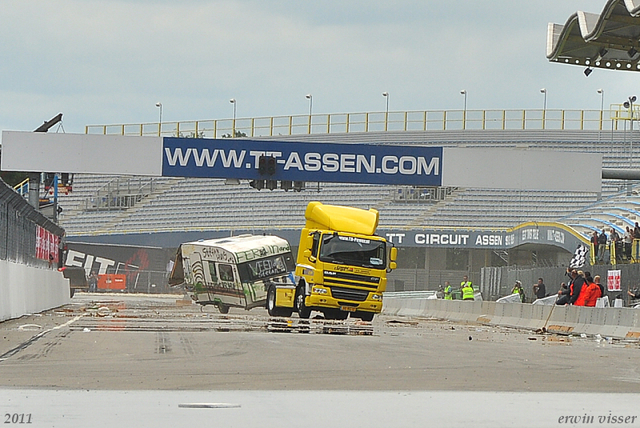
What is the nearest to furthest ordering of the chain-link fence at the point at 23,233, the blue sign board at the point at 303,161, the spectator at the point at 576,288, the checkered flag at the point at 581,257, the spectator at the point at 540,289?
the chain-link fence at the point at 23,233 → the spectator at the point at 576,288 → the spectator at the point at 540,289 → the blue sign board at the point at 303,161 → the checkered flag at the point at 581,257

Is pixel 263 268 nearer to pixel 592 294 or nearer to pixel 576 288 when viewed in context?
pixel 576 288

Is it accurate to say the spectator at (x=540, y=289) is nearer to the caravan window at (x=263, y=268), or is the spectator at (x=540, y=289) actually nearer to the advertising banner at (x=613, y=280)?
the advertising banner at (x=613, y=280)

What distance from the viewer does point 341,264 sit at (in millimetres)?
26125

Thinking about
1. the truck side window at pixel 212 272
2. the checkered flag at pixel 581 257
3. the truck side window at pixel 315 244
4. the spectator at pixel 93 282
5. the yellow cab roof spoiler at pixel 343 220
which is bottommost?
the spectator at pixel 93 282

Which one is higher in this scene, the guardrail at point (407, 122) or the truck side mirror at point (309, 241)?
the guardrail at point (407, 122)

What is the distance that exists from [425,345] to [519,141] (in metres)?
53.8

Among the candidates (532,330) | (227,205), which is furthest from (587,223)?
(227,205)

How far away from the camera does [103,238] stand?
6912 centimetres

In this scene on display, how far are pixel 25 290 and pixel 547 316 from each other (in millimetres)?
11964

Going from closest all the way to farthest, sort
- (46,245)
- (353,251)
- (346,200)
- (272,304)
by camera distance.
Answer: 1. (353,251)
2. (272,304)
3. (46,245)
4. (346,200)

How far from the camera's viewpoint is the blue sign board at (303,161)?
31.8 metres

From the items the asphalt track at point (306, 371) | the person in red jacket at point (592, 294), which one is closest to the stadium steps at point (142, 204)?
the person in red jacket at point (592, 294)

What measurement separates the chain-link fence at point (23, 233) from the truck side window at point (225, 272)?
18.6 feet

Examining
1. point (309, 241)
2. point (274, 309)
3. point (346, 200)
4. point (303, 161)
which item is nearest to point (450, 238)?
point (346, 200)
